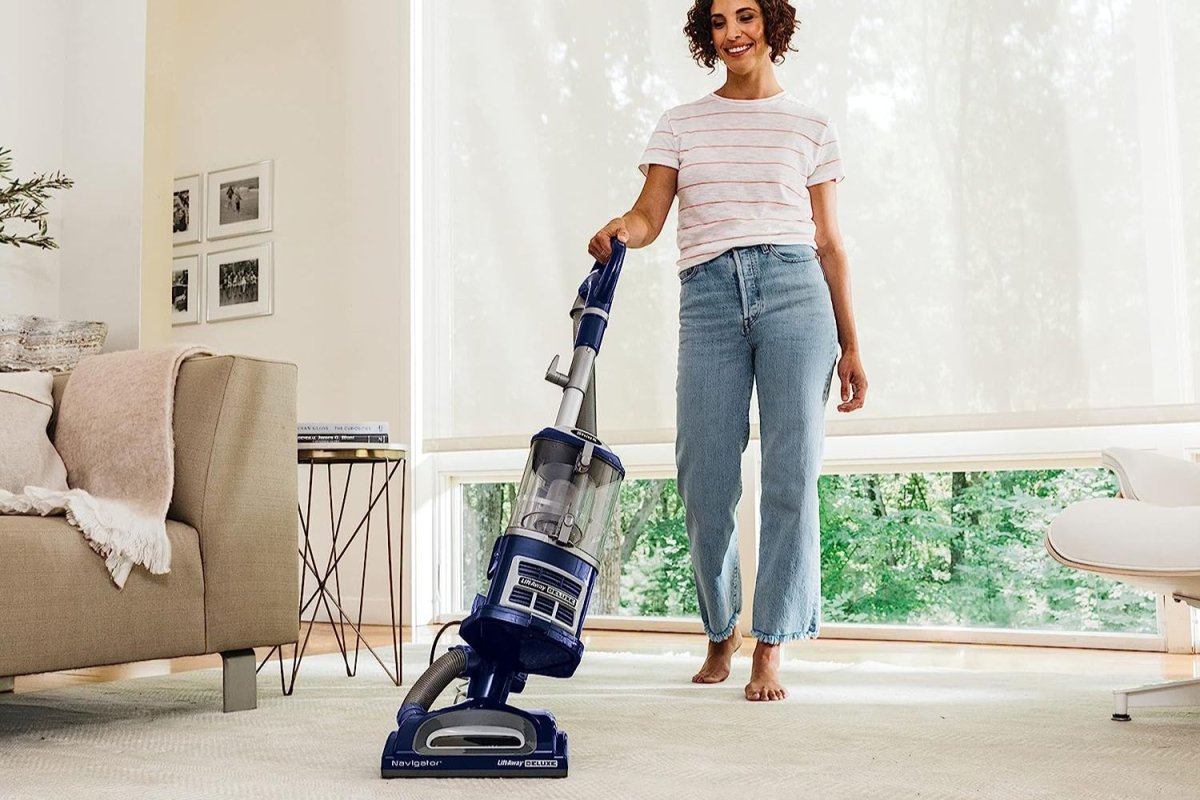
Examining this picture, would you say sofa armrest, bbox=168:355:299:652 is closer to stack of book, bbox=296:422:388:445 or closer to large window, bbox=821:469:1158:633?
stack of book, bbox=296:422:388:445

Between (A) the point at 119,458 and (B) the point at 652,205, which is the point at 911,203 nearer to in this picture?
(B) the point at 652,205

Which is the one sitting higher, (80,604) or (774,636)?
(80,604)

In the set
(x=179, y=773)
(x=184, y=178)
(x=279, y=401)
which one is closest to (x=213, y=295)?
(x=184, y=178)

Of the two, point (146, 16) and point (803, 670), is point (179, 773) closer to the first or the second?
point (803, 670)

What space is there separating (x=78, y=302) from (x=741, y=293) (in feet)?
9.18

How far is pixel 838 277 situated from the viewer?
2.49m

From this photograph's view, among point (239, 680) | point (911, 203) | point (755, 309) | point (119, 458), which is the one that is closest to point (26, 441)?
point (119, 458)

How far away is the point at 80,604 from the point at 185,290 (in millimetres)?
3058

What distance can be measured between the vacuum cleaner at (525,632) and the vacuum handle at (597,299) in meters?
0.15

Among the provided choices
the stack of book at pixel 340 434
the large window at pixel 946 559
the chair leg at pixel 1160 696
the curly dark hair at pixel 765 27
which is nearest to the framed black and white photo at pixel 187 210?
the large window at pixel 946 559

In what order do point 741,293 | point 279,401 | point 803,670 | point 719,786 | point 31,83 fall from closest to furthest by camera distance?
point 719,786
point 279,401
point 741,293
point 803,670
point 31,83

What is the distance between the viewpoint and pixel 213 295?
4.58 m

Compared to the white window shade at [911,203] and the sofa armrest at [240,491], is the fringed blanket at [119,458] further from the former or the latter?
the white window shade at [911,203]

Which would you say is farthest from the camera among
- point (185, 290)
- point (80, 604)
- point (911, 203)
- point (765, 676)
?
point (185, 290)
